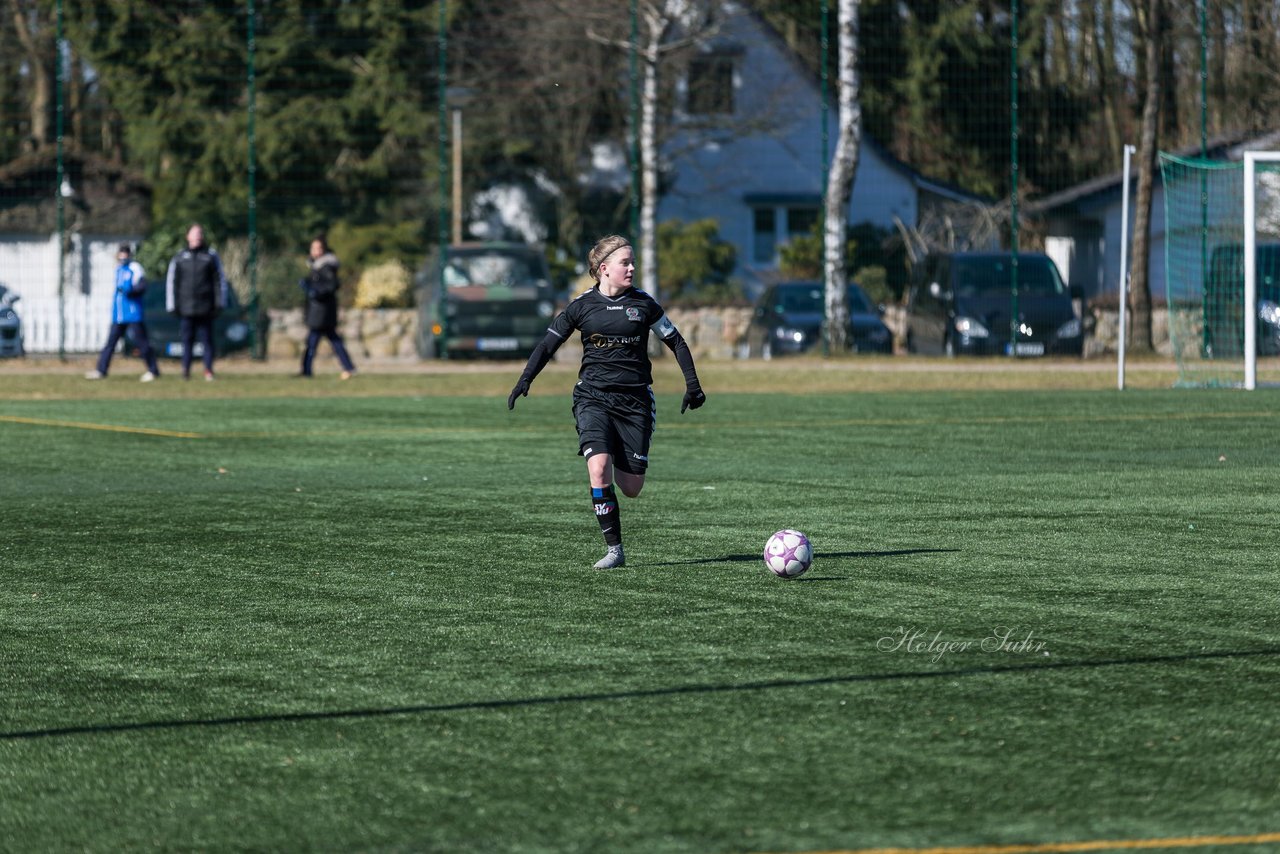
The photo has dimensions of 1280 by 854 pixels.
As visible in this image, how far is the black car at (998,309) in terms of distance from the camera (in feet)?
99.3

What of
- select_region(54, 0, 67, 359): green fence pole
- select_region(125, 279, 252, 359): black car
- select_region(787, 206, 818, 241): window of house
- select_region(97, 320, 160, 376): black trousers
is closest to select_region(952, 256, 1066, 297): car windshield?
select_region(125, 279, 252, 359): black car

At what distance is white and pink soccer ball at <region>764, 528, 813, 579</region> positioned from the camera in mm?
8352

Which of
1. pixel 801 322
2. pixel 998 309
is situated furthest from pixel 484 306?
pixel 998 309

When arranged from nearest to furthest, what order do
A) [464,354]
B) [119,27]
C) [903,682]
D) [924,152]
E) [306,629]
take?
[903,682] → [306,629] → [464,354] → [119,27] → [924,152]

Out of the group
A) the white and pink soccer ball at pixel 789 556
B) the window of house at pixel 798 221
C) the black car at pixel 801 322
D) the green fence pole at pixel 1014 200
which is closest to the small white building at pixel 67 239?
the black car at pixel 801 322

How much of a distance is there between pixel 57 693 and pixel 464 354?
81.9 ft

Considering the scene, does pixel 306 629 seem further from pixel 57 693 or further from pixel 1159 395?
pixel 1159 395

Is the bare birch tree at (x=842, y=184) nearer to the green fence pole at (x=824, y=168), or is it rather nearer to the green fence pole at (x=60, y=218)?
the green fence pole at (x=824, y=168)

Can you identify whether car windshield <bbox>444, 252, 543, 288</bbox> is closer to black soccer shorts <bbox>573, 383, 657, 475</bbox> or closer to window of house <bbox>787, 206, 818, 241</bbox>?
window of house <bbox>787, 206, 818, 241</bbox>

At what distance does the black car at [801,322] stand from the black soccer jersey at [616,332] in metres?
21.7

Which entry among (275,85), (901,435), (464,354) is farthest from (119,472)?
(275,85)

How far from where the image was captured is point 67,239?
41125 millimetres

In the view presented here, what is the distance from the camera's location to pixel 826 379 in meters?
25.5

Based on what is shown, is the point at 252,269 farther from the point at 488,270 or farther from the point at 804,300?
the point at 804,300
